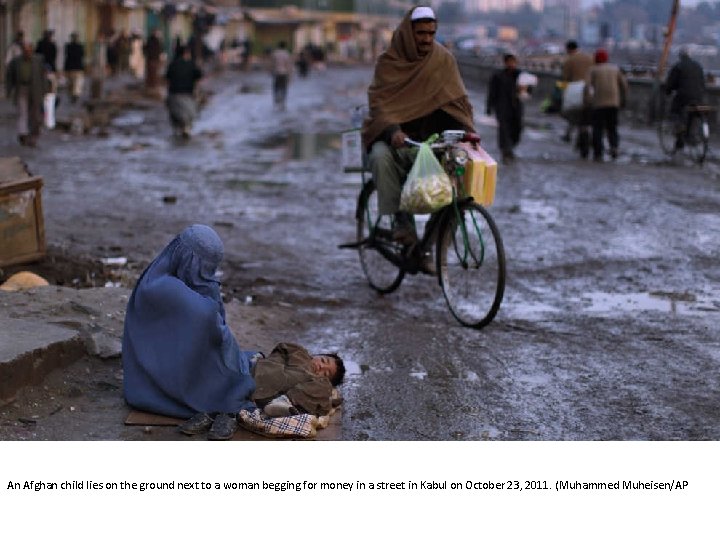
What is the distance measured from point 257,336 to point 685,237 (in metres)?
4.72

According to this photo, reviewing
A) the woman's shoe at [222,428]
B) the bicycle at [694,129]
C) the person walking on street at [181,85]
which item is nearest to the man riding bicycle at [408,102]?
the woman's shoe at [222,428]

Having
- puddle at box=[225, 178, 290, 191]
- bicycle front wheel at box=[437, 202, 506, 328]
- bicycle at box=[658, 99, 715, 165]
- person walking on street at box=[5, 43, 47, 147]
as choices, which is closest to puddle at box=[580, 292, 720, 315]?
bicycle front wheel at box=[437, 202, 506, 328]

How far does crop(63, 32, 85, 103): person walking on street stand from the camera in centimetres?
2766

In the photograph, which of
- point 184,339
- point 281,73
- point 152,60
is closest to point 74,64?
point 281,73

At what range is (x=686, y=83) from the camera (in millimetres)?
16328

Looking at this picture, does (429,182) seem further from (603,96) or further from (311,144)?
(311,144)

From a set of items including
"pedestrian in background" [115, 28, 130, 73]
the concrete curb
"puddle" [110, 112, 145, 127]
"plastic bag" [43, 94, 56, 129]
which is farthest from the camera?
"pedestrian in background" [115, 28, 130, 73]

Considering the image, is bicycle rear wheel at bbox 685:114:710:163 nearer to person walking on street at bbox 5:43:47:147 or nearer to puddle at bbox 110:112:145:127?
person walking on street at bbox 5:43:47:147

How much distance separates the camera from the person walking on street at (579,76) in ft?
57.4

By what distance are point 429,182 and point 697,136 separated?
10.5m
